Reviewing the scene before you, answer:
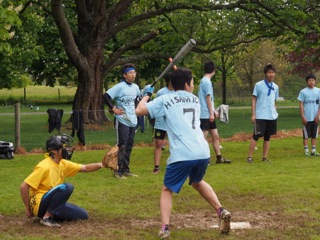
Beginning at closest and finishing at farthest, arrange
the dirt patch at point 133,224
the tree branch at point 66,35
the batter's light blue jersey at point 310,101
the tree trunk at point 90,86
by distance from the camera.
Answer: the dirt patch at point 133,224, the batter's light blue jersey at point 310,101, the tree branch at point 66,35, the tree trunk at point 90,86

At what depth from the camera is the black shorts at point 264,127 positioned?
12617 mm

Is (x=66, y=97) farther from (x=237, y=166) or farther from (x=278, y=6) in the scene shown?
(x=237, y=166)

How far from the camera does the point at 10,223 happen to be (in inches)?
288

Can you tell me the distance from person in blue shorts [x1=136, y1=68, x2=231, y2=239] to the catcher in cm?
109

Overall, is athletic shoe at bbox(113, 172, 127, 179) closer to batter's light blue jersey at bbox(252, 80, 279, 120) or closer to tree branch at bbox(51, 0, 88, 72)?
batter's light blue jersey at bbox(252, 80, 279, 120)

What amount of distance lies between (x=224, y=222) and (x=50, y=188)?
2082 mm

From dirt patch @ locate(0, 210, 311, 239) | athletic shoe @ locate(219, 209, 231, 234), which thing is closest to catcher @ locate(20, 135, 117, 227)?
dirt patch @ locate(0, 210, 311, 239)

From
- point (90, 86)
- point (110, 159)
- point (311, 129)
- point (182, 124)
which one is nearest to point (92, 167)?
point (110, 159)

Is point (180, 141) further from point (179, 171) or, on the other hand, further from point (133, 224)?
point (133, 224)

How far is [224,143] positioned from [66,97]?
167 ft

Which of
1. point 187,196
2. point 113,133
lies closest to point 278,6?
point 113,133

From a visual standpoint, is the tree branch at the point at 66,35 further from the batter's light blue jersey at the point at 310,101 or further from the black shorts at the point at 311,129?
the black shorts at the point at 311,129

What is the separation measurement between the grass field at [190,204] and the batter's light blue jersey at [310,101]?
143 cm

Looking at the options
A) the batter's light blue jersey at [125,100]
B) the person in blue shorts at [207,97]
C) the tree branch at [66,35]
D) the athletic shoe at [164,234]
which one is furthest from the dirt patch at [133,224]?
the tree branch at [66,35]
